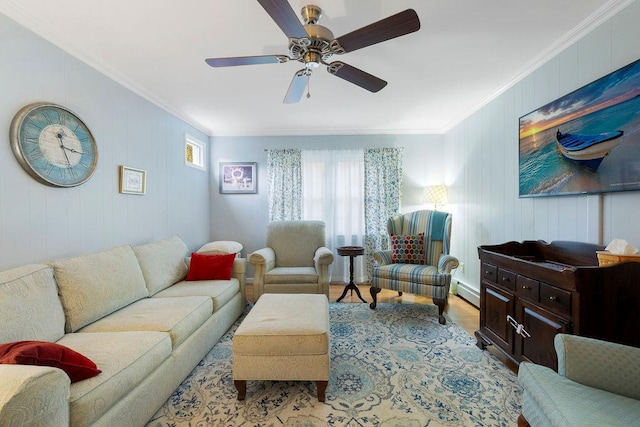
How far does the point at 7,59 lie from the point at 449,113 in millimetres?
4231

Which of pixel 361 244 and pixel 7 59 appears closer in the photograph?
pixel 7 59

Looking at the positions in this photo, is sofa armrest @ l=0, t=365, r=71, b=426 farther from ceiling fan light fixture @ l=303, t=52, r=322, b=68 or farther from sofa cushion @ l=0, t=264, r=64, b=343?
ceiling fan light fixture @ l=303, t=52, r=322, b=68

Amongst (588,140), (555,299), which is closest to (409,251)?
(555,299)

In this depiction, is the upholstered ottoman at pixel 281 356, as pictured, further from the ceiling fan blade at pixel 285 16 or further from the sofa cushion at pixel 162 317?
the ceiling fan blade at pixel 285 16

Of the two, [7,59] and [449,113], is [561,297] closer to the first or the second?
[449,113]

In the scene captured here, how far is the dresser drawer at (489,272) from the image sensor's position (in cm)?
226

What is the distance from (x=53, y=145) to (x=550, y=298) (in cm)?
345

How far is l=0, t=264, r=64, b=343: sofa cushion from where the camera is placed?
1.41 meters

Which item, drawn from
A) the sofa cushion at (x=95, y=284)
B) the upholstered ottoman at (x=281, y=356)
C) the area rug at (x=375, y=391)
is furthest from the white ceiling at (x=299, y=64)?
the area rug at (x=375, y=391)

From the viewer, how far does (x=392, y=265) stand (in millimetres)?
3373

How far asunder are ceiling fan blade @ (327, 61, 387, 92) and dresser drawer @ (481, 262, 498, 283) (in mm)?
1730

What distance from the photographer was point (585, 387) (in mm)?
1174

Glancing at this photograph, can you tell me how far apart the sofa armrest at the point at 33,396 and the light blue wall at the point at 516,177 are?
9.85 feet

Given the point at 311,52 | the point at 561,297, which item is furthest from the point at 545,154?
the point at 311,52
